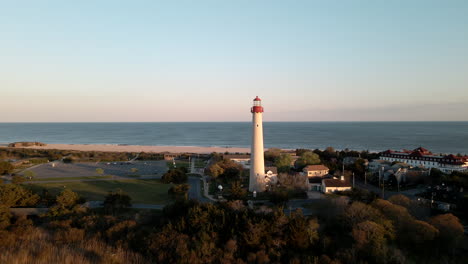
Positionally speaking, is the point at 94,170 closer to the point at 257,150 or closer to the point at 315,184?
the point at 257,150

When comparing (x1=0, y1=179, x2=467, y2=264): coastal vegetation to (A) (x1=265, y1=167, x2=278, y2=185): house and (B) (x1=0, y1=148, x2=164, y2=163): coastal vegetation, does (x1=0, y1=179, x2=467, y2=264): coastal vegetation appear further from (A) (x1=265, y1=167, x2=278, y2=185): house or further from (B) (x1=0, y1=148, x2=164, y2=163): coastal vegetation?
(B) (x1=0, y1=148, x2=164, y2=163): coastal vegetation

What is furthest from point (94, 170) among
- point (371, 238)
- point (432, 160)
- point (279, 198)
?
point (432, 160)

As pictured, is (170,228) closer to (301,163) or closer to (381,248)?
(381,248)

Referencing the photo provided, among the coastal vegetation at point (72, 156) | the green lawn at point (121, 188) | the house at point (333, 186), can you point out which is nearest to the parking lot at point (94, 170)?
the green lawn at point (121, 188)

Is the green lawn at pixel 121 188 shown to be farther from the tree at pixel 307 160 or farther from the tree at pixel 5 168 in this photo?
the tree at pixel 307 160

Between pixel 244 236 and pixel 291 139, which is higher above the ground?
pixel 291 139

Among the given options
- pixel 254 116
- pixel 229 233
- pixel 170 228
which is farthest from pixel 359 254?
pixel 254 116
